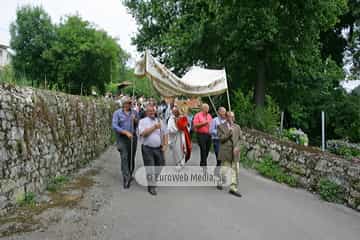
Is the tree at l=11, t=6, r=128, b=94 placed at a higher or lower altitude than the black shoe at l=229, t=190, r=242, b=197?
higher

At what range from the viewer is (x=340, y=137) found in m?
19.5

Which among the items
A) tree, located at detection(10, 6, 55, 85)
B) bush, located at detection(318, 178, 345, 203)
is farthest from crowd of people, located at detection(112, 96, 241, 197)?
tree, located at detection(10, 6, 55, 85)

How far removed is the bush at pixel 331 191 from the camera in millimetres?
6215

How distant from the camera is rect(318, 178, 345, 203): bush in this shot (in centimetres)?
621

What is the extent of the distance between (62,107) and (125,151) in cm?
175

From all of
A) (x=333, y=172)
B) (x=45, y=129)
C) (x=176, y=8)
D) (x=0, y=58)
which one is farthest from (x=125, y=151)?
(x=0, y=58)

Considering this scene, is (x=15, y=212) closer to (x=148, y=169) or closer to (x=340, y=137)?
(x=148, y=169)

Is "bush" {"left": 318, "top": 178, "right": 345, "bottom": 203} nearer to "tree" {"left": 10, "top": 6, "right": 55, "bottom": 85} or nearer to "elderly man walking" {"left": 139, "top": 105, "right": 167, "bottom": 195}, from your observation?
"elderly man walking" {"left": 139, "top": 105, "right": 167, "bottom": 195}

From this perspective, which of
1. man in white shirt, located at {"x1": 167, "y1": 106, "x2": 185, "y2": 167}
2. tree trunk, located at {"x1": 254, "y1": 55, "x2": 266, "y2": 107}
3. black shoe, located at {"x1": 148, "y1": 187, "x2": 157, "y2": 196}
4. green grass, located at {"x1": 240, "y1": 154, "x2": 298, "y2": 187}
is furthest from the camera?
tree trunk, located at {"x1": 254, "y1": 55, "x2": 266, "y2": 107}

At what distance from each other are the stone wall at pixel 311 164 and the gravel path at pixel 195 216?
15.8 inches

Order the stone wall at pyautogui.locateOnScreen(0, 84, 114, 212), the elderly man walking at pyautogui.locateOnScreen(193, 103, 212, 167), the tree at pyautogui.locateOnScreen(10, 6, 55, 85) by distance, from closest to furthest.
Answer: the stone wall at pyautogui.locateOnScreen(0, 84, 114, 212), the elderly man walking at pyautogui.locateOnScreen(193, 103, 212, 167), the tree at pyautogui.locateOnScreen(10, 6, 55, 85)

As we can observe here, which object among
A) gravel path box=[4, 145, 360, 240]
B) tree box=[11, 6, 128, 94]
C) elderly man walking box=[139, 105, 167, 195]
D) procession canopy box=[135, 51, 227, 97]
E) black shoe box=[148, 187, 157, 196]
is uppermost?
tree box=[11, 6, 128, 94]

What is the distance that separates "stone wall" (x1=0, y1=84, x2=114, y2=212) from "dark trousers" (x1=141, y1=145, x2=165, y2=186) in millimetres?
1868

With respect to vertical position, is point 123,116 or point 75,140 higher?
point 123,116
